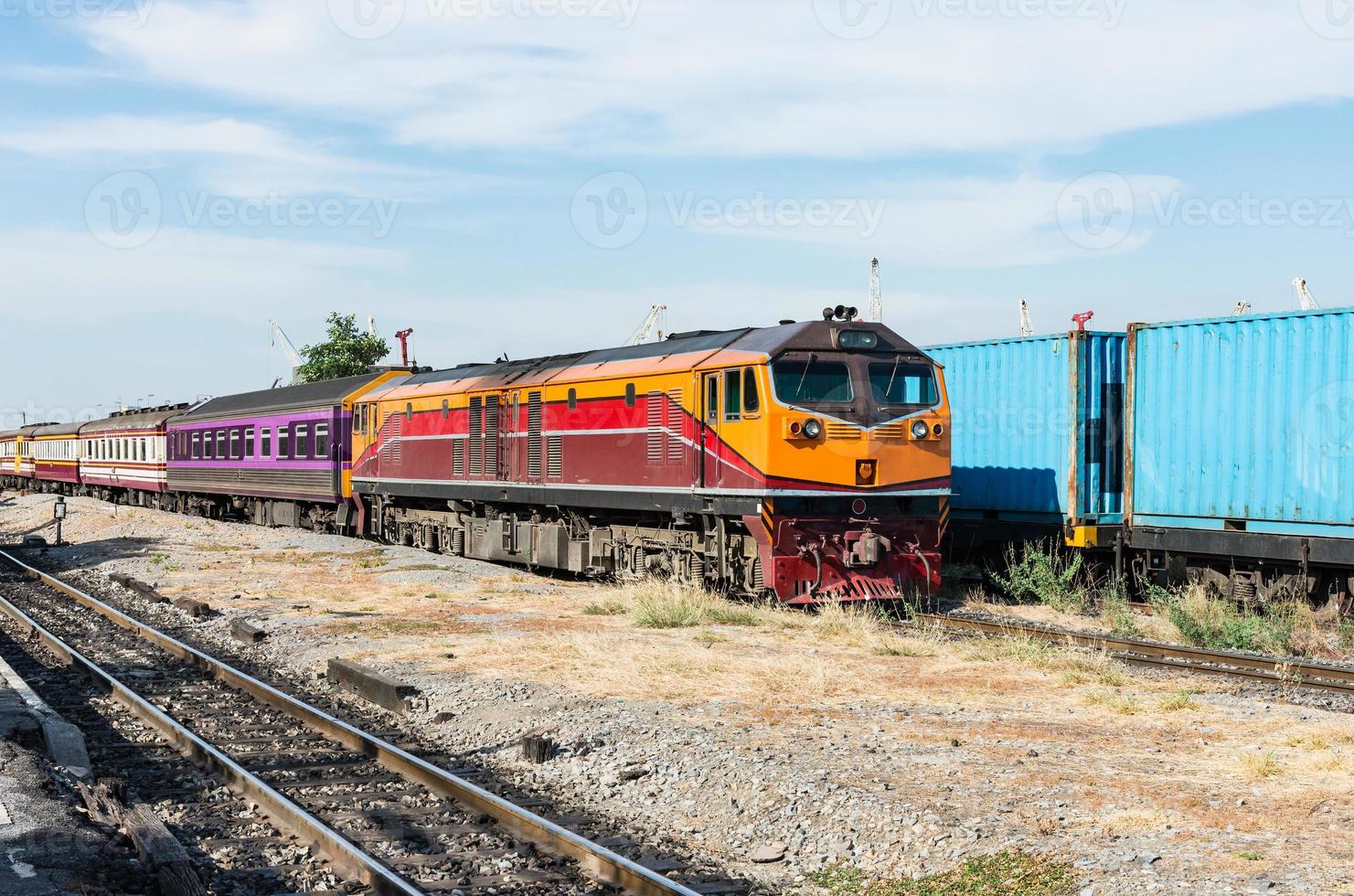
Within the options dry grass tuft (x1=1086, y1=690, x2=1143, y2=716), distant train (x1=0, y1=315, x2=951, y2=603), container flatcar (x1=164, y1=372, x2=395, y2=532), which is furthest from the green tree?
dry grass tuft (x1=1086, y1=690, x2=1143, y2=716)

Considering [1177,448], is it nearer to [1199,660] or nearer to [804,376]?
[1199,660]

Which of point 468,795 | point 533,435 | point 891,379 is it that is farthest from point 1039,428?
point 468,795

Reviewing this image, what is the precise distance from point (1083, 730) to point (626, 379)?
10.3m

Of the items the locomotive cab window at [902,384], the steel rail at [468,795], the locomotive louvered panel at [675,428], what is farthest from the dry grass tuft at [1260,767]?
the locomotive louvered panel at [675,428]

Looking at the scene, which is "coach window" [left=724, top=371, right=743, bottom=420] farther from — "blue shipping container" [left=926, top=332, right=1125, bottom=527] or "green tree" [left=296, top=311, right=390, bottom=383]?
"green tree" [left=296, top=311, right=390, bottom=383]

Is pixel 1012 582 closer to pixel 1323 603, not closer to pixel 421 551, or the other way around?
pixel 1323 603

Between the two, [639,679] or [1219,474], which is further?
[1219,474]

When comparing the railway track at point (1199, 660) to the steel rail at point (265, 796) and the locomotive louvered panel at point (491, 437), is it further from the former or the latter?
the locomotive louvered panel at point (491, 437)

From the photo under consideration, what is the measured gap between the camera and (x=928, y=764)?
8.83 m

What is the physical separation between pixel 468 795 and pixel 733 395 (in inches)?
353

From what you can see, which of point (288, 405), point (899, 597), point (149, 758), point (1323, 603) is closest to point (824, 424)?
point (899, 597)

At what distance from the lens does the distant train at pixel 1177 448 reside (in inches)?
610

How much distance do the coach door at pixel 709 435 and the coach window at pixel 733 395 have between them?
0.22 metres

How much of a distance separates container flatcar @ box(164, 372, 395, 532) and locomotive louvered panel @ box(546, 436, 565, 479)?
10.7m
